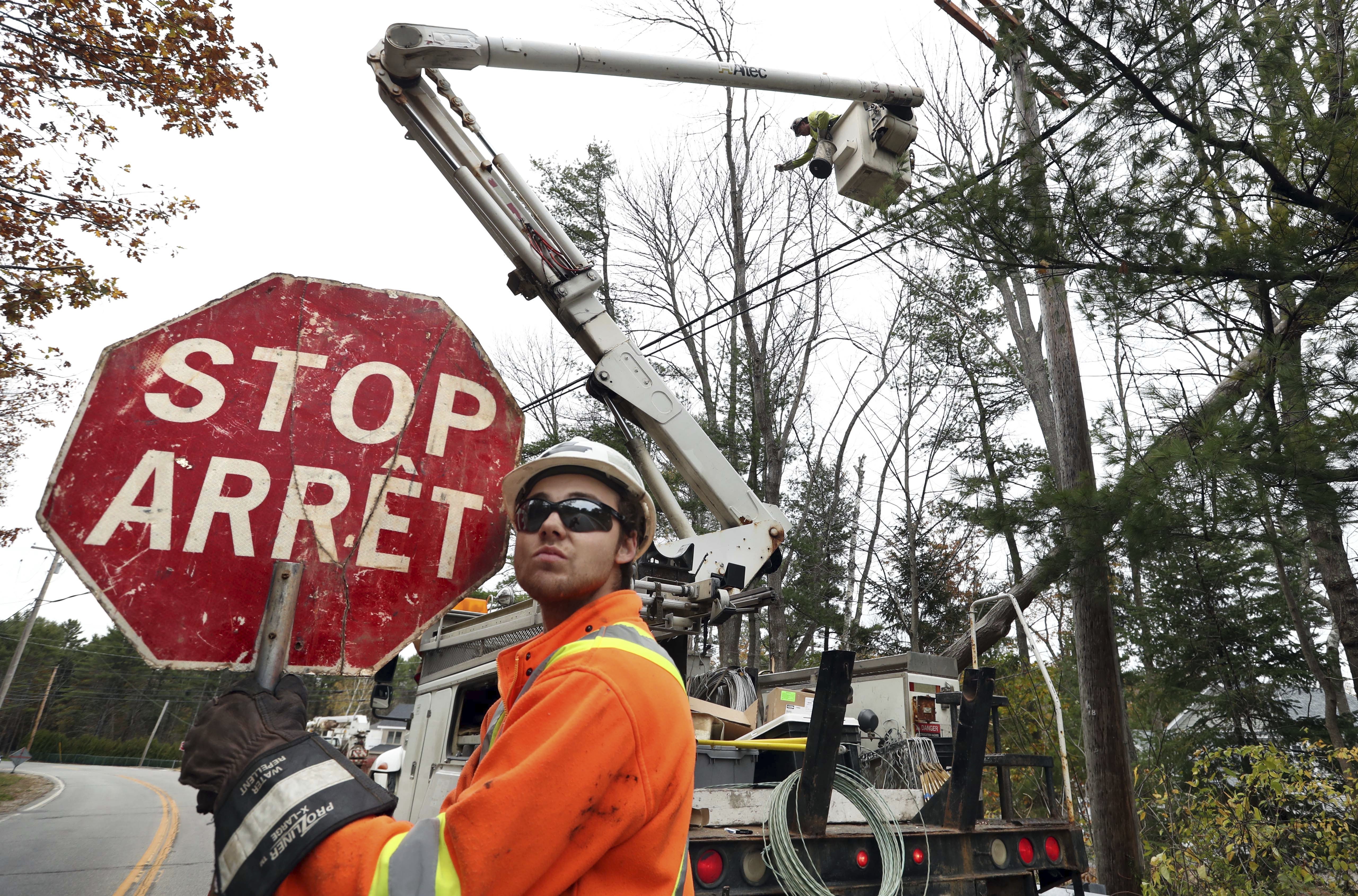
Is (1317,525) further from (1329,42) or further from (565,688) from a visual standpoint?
(565,688)

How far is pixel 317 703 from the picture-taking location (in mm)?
63188

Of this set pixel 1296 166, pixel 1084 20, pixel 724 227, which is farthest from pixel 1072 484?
pixel 724 227

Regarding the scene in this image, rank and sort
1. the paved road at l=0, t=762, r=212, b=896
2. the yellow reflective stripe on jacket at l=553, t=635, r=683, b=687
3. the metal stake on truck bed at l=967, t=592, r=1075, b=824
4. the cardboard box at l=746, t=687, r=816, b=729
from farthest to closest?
the paved road at l=0, t=762, r=212, b=896 < the cardboard box at l=746, t=687, r=816, b=729 < the metal stake on truck bed at l=967, t=592, r=1075, b=824 < the yellow reflective stripe on jacket at l=553, t=635, r=683, b=687

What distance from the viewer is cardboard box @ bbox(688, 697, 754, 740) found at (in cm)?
526

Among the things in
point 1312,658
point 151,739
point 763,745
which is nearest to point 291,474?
point 763,745

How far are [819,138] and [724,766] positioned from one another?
5.58 m

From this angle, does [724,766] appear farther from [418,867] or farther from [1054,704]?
[418,867]

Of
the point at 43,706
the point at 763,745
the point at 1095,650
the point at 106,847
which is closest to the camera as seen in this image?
the point at 763,745

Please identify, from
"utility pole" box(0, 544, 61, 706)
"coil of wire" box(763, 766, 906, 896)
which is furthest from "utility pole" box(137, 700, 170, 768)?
"coil of wire" box(763, 766, 906, 896)

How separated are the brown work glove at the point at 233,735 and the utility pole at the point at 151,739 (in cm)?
6379

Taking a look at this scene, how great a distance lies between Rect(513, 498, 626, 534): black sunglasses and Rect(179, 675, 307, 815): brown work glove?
0.64 meters

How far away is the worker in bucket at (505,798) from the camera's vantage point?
131 cm

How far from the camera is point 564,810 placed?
135cm

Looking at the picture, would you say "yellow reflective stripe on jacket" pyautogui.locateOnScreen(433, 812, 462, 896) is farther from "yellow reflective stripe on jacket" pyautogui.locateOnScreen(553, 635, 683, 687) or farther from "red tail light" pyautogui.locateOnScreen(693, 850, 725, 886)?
"red tail light" pyautogui.locateOnScreen(693, 850, 725, 886)
